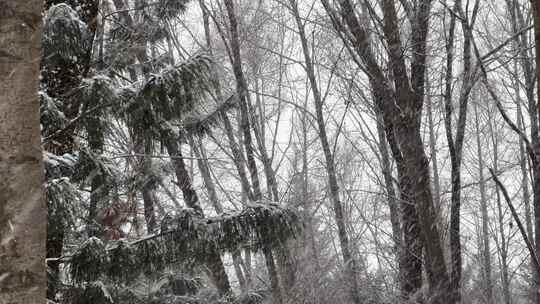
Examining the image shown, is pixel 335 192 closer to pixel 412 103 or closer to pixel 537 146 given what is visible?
pixel 537 146

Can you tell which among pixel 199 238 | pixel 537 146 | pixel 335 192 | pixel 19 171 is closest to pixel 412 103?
pixel 537 146

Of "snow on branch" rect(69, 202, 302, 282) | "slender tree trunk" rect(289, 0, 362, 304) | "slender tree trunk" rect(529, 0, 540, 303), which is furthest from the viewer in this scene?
"slender tree trunk" rect(289, 0, 362, 304)

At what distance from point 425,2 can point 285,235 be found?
2.92m

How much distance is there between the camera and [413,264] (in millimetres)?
7645

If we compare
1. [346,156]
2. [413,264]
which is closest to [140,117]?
[413,264]

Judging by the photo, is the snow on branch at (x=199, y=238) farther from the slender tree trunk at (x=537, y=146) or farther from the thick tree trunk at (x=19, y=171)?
the thick tree trunk at (x=19, y=171)

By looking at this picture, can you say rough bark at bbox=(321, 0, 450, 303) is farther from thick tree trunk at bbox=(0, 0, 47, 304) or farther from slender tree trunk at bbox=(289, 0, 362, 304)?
thick tree trunk at bbox=(0, 0, 47, 304)

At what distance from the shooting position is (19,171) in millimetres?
1312

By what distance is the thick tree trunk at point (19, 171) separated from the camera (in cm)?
128

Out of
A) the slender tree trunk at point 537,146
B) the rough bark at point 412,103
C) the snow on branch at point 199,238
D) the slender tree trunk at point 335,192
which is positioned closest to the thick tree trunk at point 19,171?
the slender tree trunk at point 537,146

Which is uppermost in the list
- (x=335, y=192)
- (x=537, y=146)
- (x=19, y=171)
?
(x=335, y=192)

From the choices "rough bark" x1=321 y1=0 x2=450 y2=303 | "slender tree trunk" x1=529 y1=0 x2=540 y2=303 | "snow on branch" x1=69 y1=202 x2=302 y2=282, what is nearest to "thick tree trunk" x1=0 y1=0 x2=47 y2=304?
"slender tree trunk" x1=529 y1=0 x2=540 y2=303

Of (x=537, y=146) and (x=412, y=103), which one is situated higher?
(x=412, y=103)

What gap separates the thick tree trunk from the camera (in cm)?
128
